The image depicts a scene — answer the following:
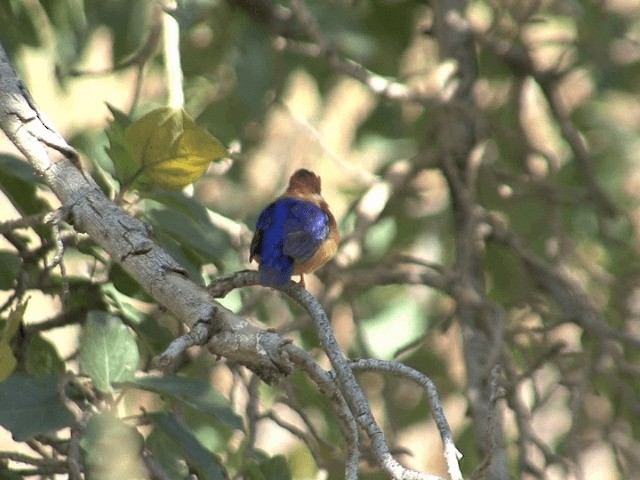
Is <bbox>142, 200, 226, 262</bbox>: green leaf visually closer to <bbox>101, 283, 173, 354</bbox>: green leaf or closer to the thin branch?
<bbox>101, 283, 173, 354</bbox>: green leaf

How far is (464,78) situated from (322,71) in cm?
53

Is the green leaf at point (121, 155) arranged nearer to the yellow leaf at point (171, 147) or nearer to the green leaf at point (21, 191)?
the yellow leaf at point (171, 147)

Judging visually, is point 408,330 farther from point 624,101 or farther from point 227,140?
point 624,101

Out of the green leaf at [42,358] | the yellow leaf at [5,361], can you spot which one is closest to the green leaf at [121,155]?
the yellow leaf at [5,361]

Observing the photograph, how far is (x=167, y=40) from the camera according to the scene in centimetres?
283

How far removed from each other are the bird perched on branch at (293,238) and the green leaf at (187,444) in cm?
54

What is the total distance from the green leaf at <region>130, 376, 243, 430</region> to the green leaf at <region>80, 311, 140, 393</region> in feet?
0.13

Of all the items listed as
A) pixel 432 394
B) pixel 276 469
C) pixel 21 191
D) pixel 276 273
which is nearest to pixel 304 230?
pixel 276 273

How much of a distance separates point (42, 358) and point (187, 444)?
0.70 meters

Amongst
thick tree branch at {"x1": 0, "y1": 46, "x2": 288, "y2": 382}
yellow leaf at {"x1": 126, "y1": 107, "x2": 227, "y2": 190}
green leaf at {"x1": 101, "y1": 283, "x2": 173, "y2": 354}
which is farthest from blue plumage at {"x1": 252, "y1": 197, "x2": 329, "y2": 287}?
thick tree branch at {"x1": 0, "y1": 46, "x2": 288, "y2": 382}

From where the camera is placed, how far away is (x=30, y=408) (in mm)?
1825

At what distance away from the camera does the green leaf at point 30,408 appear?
1.77m

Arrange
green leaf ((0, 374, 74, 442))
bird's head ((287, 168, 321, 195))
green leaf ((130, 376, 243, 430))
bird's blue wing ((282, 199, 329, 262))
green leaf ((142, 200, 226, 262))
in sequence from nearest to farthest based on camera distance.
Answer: green leaf ((0, 374, 74, 442)), green leaf ((130, 376, 243, 430)), green leaf ((142, 200, 226, 262)), bird's blue wing ((282, 199, 329, 262)), bird's head ((287, 168, 321, 195))

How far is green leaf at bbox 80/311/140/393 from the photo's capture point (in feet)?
6.36
